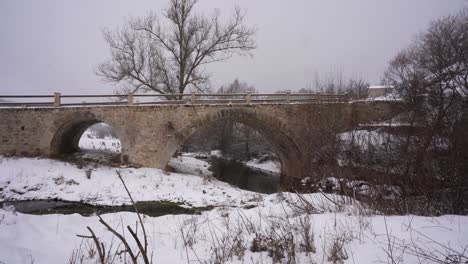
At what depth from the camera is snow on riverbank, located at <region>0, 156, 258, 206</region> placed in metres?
9.45

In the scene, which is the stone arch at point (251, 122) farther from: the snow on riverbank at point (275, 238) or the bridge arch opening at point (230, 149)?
the snow on riverbank at point (275, 238)

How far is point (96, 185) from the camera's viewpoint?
10.2m

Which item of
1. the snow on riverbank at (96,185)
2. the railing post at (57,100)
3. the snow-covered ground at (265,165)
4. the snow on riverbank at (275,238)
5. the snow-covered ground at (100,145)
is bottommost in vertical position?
the snow-covered ground at (265,165)

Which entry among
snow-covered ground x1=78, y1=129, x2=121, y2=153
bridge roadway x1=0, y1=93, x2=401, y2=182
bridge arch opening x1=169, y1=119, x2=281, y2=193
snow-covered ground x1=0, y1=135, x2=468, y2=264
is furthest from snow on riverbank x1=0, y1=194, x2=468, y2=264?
bridge arch opening x1=169, y1=119, x2=281, y2=193

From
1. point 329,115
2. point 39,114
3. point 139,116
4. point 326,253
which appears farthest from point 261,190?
point 39,114

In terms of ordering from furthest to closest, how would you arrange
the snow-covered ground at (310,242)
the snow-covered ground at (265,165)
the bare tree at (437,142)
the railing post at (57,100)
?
the snow-covered ground at (265,165)
the railing post at (57,100)
the bare tree at (437,142)
the snow-covered ground at (310,242)

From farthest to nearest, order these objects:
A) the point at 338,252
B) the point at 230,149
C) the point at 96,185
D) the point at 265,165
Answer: the point at 230,149 → the point at 265,165 → the point at 96,185 → the point at 338,252

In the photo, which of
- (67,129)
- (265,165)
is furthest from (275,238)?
(265,165)

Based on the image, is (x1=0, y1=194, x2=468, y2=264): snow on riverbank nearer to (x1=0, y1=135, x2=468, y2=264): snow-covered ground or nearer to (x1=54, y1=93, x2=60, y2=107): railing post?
(x1=0, y1=135, x2=468, y2=264): snow-covered ground

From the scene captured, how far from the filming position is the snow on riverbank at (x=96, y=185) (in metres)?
9.45

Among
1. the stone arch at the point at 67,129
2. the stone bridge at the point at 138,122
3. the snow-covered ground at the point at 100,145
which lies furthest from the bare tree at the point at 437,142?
the snow-covered ground at the point at 100,145

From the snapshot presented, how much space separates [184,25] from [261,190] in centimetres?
1371

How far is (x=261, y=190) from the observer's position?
13.8 meters

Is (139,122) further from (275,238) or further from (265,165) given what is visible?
(265,165)
